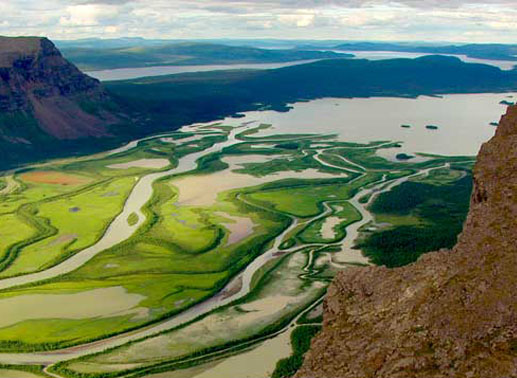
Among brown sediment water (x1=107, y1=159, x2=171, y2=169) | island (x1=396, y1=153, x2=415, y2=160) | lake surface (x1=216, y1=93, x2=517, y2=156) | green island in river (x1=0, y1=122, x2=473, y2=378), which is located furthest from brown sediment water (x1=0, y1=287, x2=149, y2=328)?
lake surface (x1=216, y1=93, x2=517, y2=156)

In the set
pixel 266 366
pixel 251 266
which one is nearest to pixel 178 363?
pixel 266 366

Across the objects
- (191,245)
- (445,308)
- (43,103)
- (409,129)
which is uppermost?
(445,308)

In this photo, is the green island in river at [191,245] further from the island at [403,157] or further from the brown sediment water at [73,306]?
the island at [403,157]

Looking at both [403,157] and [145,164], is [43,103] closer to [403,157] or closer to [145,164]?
[145,164]

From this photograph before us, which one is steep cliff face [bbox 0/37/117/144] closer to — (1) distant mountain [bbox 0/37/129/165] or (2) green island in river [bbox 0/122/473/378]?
(1) distant mountain [bbox 0/37/129/165]

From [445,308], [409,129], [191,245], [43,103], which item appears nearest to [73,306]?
[191,245]

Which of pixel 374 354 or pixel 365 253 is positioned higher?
pixel 374 354

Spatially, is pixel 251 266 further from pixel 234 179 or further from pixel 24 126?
pixel 24 126
